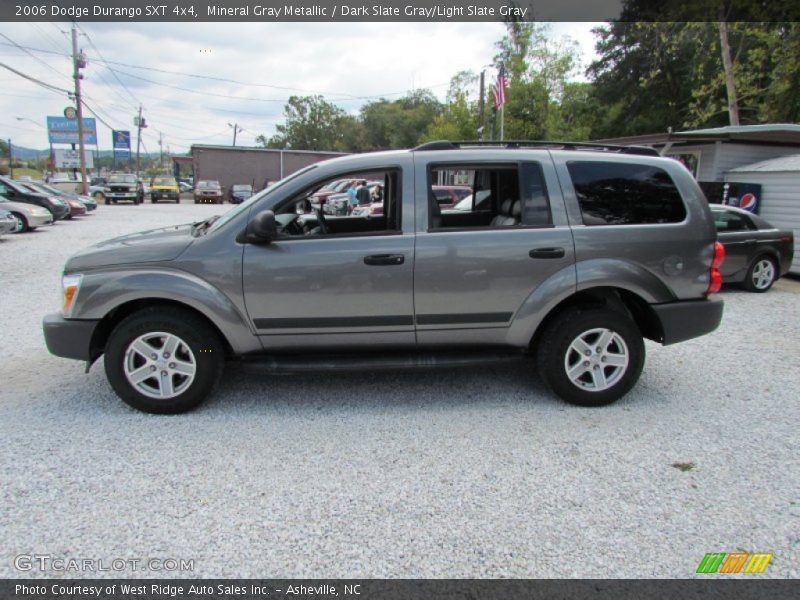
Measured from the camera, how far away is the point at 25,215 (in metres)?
14.6

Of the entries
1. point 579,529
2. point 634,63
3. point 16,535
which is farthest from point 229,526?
point 634,63

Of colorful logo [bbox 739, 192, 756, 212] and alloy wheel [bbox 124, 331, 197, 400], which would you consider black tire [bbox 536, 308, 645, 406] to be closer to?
alloy wheel [bbox 124, 331, 197, 400]

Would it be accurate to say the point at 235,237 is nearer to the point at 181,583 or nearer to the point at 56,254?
the point at 181,583

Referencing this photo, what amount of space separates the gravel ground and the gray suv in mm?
393

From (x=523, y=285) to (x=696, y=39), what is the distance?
22.5 meters

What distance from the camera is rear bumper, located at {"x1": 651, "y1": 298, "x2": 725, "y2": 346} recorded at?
12.5 feet

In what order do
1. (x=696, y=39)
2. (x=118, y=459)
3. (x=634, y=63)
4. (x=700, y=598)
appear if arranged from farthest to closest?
(x=634, y=63)
(x=696, y=39)
(x=118, y=459)
(x=700, y=598)

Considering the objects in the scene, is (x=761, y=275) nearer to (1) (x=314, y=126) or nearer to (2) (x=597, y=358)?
(2) (x=597, y=358)

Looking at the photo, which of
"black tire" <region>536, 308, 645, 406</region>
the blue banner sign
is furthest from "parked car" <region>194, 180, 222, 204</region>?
the blue banner sign

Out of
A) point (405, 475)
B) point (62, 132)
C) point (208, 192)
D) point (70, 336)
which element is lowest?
point (405, 475)

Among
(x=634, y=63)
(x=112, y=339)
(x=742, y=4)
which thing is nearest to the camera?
(x=112, y=339)

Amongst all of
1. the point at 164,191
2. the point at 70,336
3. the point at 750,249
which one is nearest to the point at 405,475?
the point at 70,336

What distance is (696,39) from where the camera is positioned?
20.4m

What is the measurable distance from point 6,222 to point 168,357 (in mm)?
12727
